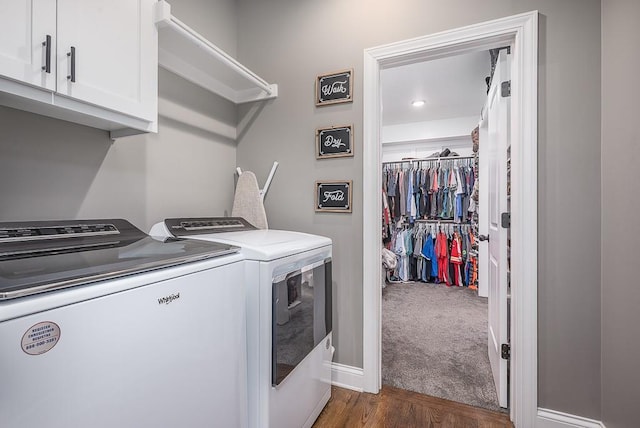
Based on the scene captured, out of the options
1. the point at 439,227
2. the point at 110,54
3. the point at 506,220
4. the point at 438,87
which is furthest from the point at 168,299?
the point at 439,227

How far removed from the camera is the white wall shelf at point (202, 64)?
57.6 inches

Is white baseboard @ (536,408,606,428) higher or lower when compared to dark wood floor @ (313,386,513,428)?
higher

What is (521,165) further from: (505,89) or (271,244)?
(271,244)

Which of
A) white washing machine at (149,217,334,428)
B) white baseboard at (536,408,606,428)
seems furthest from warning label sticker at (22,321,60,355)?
white baseboard at (536,408,606,428)

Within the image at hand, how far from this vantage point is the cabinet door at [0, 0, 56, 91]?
2.99 feet

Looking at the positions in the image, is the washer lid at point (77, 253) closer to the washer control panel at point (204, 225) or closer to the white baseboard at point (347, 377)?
the washer control panel at point (204, 225)

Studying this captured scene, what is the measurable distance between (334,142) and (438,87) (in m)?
2.50

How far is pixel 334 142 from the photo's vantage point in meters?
2.07

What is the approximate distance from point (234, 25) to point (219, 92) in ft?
2.00

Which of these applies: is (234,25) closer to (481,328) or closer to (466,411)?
(466,411)

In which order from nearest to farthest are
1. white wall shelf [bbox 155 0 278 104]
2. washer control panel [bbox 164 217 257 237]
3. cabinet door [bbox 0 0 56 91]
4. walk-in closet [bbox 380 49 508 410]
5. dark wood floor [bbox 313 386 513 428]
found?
cabinet door [bbox 0 0 56 91]
white wall shelf [bbox 155 0 278 104]
washer control panel [bbox 164 217 257 237]
dark wood floor [bbox 313 386 513 428]
walk-in closet [bbox 380 49 508 410]

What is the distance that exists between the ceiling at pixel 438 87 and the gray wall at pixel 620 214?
160cm

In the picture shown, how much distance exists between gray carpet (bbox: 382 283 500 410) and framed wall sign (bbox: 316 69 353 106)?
74.2 inches

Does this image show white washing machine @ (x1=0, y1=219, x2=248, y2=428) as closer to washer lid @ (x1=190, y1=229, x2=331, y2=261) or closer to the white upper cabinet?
washer lid @ (x1=190, y1=229, x2=331, y2=261)
